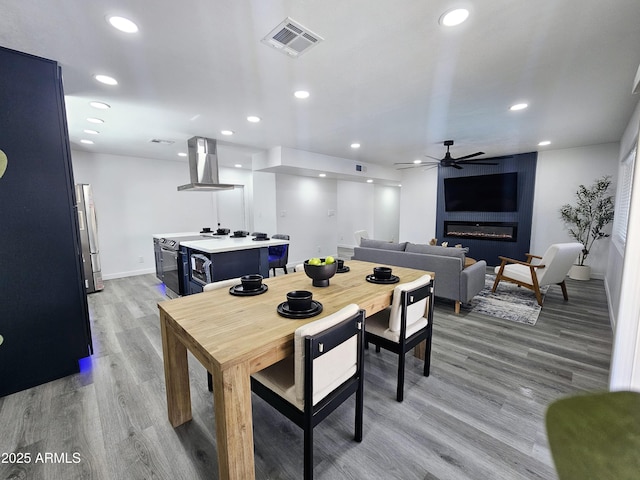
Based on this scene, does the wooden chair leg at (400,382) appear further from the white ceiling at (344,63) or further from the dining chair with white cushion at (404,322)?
the white ceiling at (344,63)

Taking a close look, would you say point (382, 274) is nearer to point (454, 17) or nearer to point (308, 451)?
point (308, 451)

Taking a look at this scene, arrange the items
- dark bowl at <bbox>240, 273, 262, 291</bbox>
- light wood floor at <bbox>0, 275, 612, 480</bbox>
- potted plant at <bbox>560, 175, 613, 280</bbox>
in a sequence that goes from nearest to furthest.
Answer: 1. light wood floor at <bbox>0, 275, 612, 480</bbox>
2. dark bowl at <bbox>240, 273, 262, 291</bbox>
3. potted plant at <bbox>560, 175, 613, 280</bbox>

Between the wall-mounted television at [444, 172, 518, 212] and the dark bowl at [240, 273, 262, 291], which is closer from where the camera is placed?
the dark bowl at [240, 273, 262, 291]

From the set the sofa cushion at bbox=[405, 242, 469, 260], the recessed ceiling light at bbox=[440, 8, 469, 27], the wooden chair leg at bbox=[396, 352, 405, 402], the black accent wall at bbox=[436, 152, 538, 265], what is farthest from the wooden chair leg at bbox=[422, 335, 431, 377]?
the black accent wall at bbox=[436, 152, 538, 265]

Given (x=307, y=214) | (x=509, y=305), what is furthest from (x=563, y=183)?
(x=307, y=214)

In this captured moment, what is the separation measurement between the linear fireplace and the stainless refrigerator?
7.58 m

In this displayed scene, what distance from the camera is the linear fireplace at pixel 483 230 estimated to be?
6.02 metres

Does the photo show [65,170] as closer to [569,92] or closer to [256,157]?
[256,157]

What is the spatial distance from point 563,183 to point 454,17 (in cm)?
559

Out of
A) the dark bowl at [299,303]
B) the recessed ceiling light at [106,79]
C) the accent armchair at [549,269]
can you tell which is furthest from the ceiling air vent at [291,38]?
the accent armchair at [549,269]

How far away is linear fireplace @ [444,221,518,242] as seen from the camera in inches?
237

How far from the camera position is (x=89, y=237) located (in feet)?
14.2

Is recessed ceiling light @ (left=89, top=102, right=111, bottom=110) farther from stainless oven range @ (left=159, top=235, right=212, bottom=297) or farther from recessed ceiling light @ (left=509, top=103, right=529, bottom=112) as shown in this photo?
recessed ceiling light @ (left=509, top=103, right=529, bottom=112)

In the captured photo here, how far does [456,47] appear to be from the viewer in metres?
1.88
